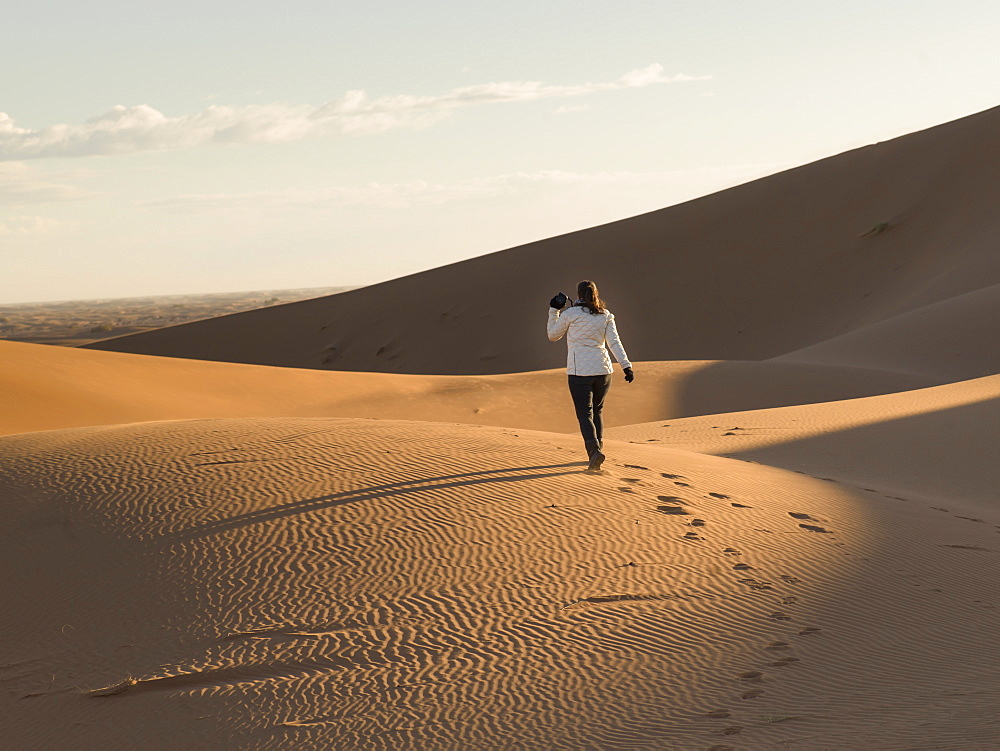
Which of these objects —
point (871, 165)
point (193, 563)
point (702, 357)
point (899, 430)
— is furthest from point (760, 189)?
point (193, 563)

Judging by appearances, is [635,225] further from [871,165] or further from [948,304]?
[948,304]

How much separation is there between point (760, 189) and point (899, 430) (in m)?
35.5

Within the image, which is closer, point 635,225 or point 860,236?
point 860,236

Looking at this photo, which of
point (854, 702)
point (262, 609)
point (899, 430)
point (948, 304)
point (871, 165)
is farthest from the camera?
point (871, 165)

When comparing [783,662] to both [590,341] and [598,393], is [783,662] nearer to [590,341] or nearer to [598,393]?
[598,393]

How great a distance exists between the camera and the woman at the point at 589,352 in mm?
7430

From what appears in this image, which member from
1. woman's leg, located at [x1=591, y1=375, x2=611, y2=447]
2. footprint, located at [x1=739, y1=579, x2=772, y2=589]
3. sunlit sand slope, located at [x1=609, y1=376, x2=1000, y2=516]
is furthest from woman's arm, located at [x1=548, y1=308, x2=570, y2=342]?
sunlit sand slope, located at [x1=609, y1=376, x2=1000, y2=516]

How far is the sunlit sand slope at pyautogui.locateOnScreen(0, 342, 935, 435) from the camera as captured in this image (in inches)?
661

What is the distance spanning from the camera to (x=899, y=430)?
40.7 ft

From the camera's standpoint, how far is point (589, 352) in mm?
7441

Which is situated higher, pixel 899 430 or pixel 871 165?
pixel 871 165

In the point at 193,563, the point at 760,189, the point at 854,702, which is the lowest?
the point at 854,702

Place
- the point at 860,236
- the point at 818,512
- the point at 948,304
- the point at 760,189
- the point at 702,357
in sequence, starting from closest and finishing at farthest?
the point at 818,512 → the point at 948,304 → the point at 702,357 → the point at 860,236 → the point at 760,189

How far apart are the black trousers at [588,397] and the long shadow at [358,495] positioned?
0.41 meters
